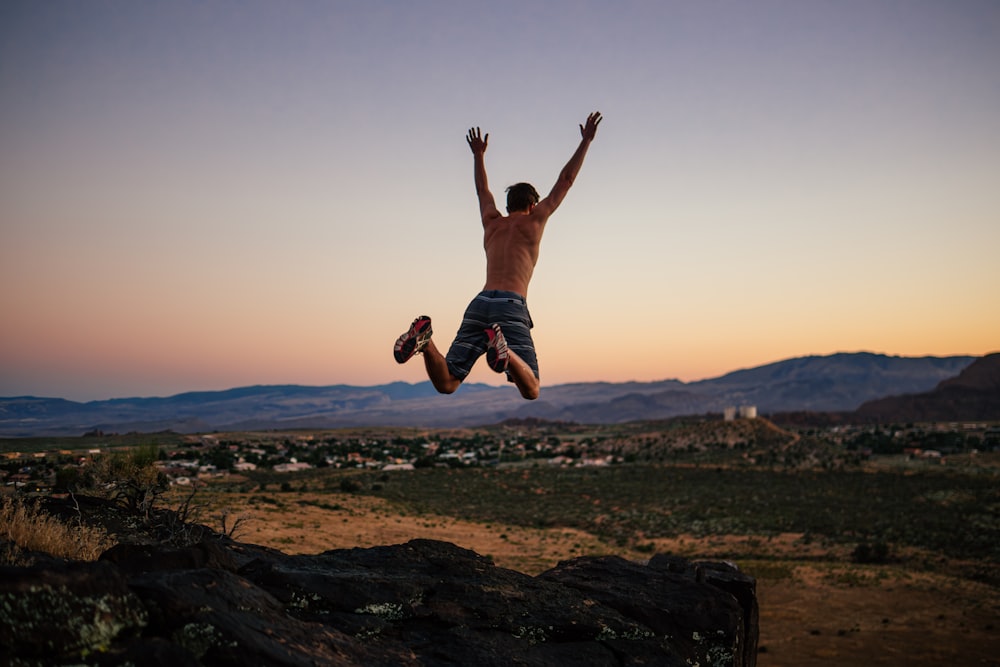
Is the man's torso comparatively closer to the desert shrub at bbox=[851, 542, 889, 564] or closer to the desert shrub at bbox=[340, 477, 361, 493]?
the desert shrub at bbox=[851, 542, 889, 564]

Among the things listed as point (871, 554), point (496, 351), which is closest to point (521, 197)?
point (496, 351)

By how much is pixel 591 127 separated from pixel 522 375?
3.14 meters

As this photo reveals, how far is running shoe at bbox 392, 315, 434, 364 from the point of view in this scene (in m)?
6.35

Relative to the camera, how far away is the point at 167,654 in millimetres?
3611

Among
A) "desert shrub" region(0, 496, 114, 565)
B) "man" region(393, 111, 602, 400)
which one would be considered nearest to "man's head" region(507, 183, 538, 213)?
"man" region(393, 111, 602, 400)

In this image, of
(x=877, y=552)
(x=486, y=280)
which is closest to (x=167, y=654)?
(x=486, y=280)

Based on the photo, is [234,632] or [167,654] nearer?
[167,654]

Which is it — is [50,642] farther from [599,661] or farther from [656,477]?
[656,477]

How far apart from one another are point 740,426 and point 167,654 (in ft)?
296

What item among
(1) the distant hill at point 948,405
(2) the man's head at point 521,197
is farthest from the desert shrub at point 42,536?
(1) the distant hill at point 948,405

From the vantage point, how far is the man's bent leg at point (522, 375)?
667 cm

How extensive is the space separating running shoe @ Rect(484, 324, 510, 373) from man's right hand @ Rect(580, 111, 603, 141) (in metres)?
2.70

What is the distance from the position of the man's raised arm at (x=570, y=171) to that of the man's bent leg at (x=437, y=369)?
2.01 metres

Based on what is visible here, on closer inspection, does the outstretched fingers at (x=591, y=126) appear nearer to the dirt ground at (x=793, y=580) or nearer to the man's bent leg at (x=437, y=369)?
the man's bent leg at (x=437, y=369)
